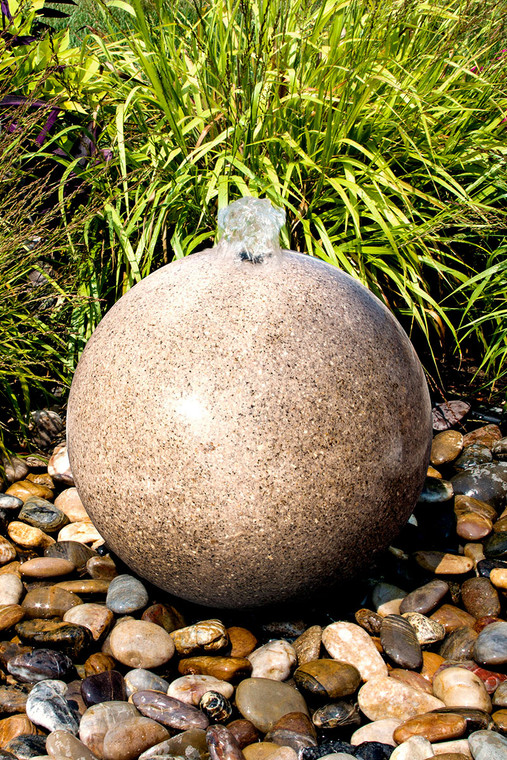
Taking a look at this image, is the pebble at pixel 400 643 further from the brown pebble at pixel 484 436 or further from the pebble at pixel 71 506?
the brown pebble at pixel 484 436

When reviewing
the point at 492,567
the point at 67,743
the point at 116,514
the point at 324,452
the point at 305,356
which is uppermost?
the point at 305,356

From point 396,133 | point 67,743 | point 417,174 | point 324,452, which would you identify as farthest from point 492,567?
point 396,133

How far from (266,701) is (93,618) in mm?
813

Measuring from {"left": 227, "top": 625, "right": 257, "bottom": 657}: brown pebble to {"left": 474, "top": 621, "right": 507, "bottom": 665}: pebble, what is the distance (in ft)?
2.90

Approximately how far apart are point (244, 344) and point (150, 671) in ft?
4.26

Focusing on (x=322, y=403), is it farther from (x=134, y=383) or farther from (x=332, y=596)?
(x=332, y=596)

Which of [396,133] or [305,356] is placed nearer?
[305,356]

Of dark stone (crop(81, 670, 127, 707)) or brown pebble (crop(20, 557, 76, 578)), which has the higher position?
dark stone (crop(81, 670, 127, 707))

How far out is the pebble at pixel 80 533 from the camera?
347 centimetres

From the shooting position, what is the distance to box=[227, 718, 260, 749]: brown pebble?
7.67ft

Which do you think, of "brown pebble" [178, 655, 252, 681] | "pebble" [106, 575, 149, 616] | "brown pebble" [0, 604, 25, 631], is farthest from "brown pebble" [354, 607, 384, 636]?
"brown pebble" [0, 604, 25, 631]

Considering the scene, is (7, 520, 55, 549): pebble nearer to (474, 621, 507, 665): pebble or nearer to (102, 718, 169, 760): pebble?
(102, 718, 169, 760): pebble

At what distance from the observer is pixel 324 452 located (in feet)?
8.14

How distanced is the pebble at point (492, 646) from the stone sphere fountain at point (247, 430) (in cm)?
53
